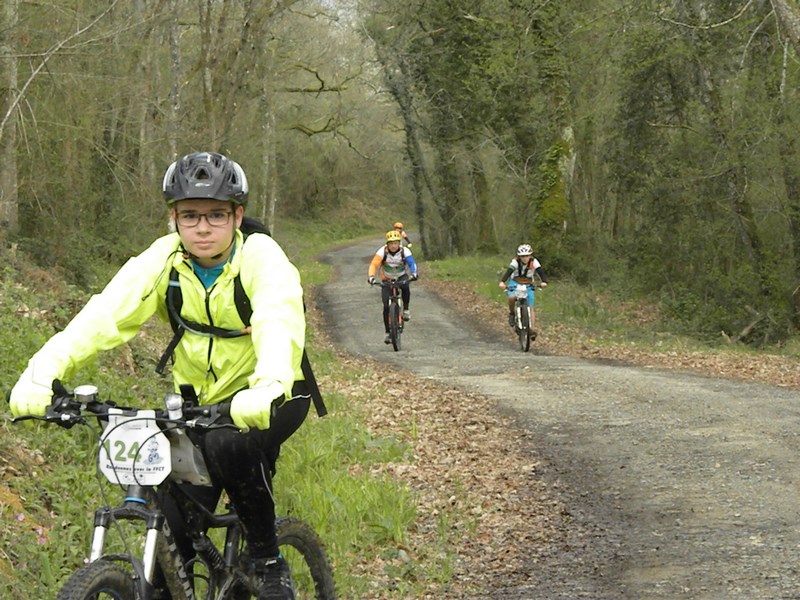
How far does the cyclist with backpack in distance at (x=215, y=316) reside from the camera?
147 inches

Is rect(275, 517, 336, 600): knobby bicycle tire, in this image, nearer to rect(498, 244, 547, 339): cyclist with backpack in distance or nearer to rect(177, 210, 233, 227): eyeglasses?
rect(177, 210, 233, 227): eyeglasses

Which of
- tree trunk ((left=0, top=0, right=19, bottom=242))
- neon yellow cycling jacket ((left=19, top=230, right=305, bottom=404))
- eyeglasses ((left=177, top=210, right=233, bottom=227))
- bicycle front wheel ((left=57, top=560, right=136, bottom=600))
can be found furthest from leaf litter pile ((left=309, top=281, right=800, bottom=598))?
tree trunk ((left=0, top=0, right=19, bottom=242))

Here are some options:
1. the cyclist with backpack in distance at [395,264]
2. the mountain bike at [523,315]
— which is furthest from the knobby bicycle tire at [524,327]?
the cyclist with backpack in distance at [395,264]

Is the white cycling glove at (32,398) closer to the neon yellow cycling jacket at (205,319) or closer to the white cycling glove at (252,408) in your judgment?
the neon yellow cycling jacket at (205,319)

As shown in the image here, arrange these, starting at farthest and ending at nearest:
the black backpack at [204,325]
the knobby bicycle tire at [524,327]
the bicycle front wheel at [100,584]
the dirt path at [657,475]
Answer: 1. the knobby bicycle tire at [524,327]
2. the dirt path at [657,475]
3. the black backpack at [204,325]
4. the bicycle front wheel at [100,584]

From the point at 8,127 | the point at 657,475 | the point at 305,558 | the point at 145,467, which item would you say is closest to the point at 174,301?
the point at 145,467

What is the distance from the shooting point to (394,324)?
2045 centimetres

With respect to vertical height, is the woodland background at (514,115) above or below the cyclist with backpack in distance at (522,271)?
above

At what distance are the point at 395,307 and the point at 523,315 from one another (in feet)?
7.97

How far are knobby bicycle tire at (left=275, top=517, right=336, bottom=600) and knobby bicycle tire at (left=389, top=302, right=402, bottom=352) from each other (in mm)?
15213

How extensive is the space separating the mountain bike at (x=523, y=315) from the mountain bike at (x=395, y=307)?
2.09 m

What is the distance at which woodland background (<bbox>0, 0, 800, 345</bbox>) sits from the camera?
15391 mm

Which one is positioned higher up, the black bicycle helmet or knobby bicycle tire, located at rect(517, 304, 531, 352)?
the black bicycle helmet

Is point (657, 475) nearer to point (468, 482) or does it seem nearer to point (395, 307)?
point (468, 482)
